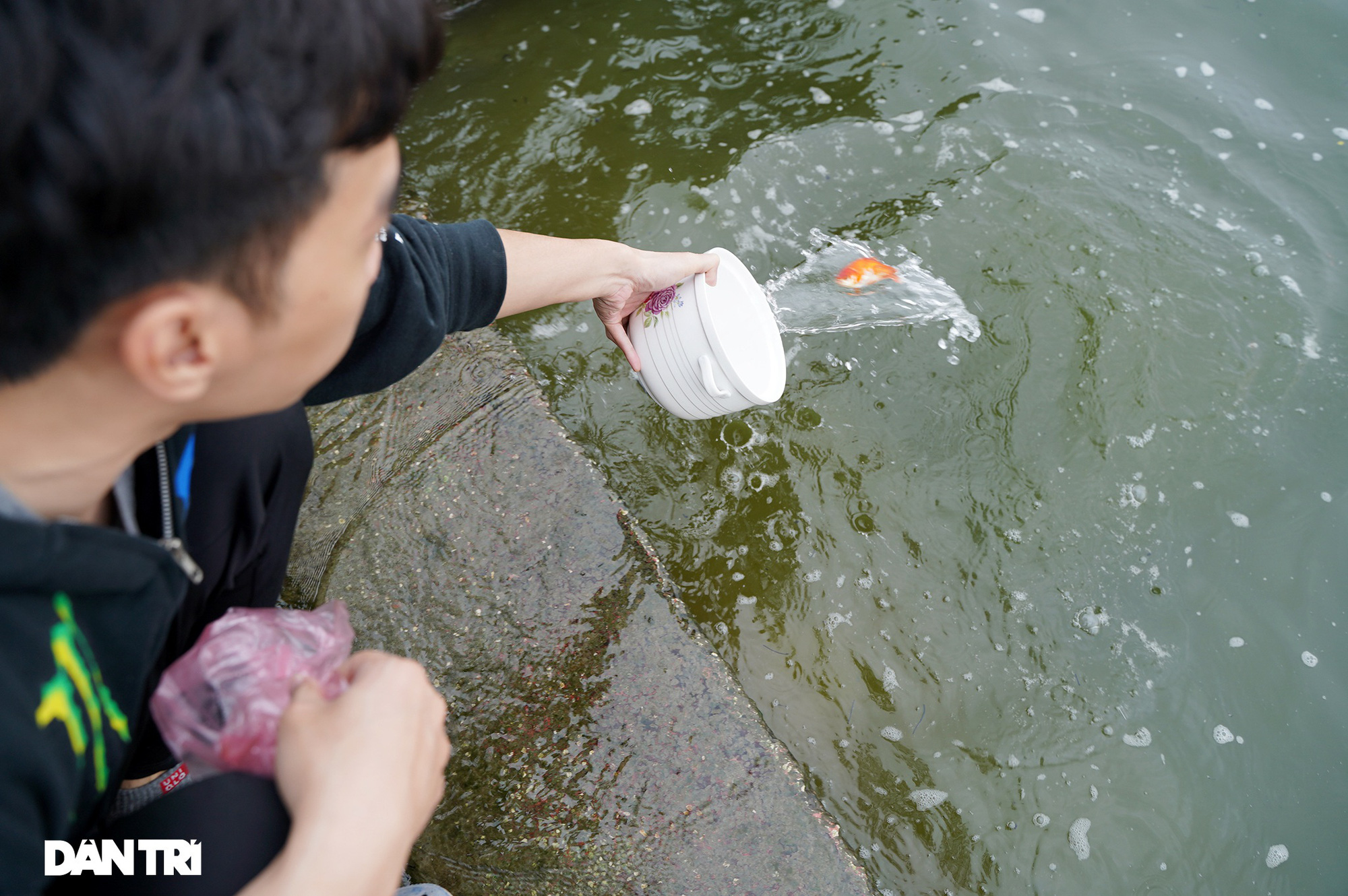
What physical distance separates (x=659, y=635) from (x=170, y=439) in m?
1.23

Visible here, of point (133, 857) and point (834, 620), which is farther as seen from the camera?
point (834, 620)

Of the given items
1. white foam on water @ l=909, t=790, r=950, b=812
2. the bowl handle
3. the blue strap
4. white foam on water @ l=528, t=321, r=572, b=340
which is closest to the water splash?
white foam on water @ l=528, t=321, r=572, b=340

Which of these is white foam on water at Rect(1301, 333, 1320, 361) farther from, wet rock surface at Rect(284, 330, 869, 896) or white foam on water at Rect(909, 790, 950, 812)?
wet rock surface at Rect(284, 330, 869, 896)

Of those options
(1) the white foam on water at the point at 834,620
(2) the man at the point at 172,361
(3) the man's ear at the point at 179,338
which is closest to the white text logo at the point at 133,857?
(2) the man at the point at 172,361

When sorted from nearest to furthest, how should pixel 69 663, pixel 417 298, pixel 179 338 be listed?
pixel 179 338, pixel 69 663, pixel 417 298

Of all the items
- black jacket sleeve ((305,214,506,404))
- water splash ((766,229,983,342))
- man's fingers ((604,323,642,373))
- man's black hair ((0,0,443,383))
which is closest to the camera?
man's black hair ((0,0,443,383))

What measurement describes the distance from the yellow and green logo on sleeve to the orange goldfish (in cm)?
261

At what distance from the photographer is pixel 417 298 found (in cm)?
153

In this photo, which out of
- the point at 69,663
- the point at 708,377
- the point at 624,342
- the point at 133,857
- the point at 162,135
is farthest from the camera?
the point at 624,342

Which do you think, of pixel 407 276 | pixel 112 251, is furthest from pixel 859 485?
pixel 112 251

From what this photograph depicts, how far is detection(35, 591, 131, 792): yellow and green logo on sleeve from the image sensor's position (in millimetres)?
975

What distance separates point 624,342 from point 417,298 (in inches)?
27.2

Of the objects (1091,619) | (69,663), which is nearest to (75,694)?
(69,663)

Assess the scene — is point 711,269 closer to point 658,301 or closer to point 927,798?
point 658,301
